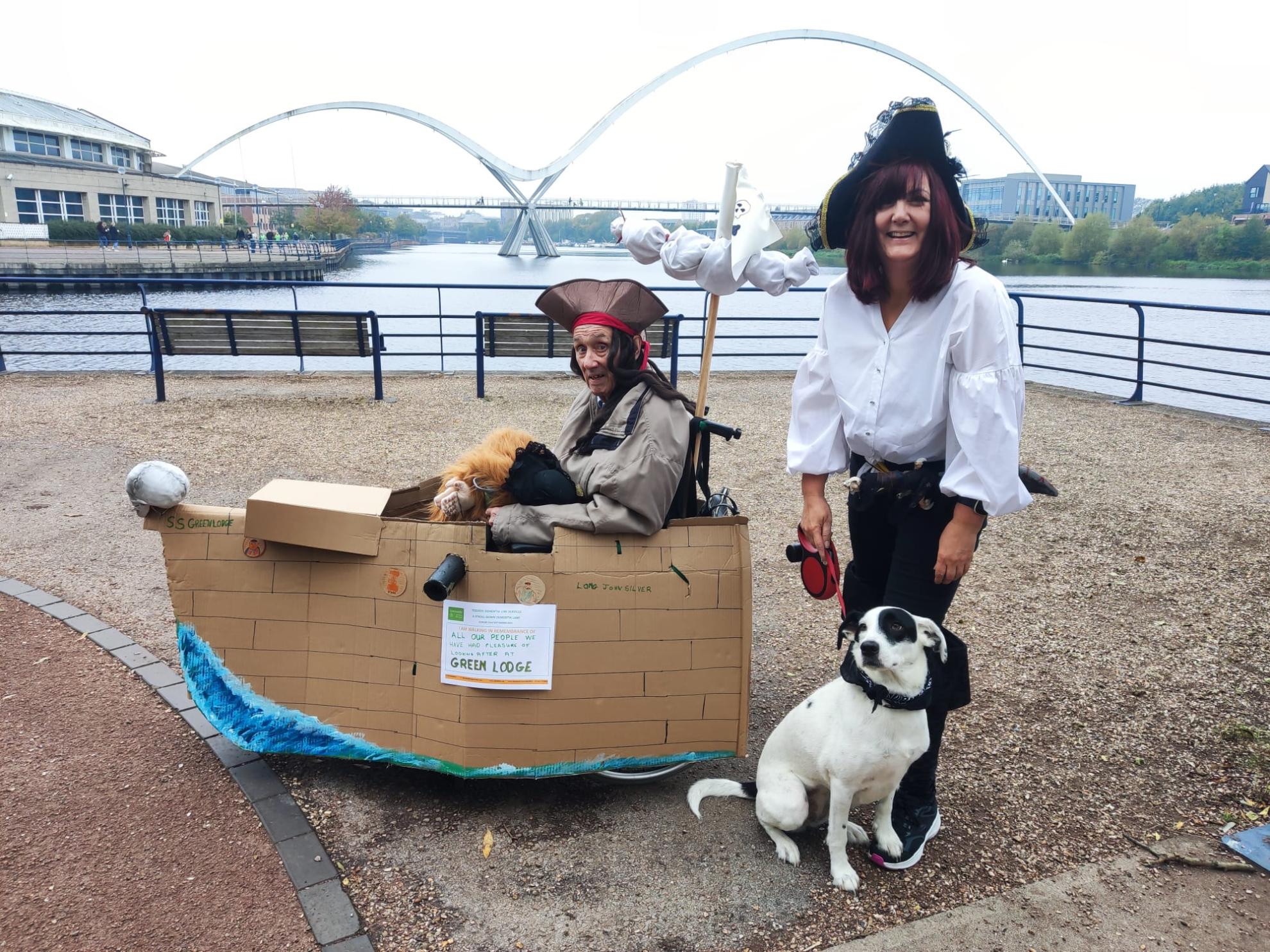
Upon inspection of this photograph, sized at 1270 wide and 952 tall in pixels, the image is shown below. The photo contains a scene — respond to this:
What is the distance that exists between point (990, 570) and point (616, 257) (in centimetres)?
3352

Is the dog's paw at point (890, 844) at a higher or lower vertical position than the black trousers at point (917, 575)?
lower

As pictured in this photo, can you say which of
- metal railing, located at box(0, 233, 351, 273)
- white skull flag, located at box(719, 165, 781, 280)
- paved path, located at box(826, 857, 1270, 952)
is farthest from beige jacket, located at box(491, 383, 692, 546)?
metal railing, located at box(0, 233, 351, 273)

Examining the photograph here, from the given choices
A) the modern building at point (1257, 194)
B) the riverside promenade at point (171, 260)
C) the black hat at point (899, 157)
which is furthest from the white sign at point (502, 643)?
the riverside promenade at point (171, 260)

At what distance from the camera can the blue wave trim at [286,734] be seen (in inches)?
97.2

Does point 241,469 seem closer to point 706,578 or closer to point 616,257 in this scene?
point 706,578

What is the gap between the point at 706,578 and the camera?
2424 millimetres

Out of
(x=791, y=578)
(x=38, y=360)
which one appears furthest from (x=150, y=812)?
(x=38, y=360)

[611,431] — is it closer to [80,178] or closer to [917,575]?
[917,575]

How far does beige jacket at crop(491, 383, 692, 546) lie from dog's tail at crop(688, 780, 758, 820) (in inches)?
31.4

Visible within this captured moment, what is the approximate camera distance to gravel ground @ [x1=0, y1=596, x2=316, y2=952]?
2062mm

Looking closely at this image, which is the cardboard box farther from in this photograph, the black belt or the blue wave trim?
the black belt

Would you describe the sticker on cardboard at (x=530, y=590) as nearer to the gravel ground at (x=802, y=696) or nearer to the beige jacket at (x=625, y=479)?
the beige jacket at (x=625, y=479)

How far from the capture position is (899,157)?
2051 millimetres

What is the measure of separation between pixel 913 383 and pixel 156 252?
145 feet
